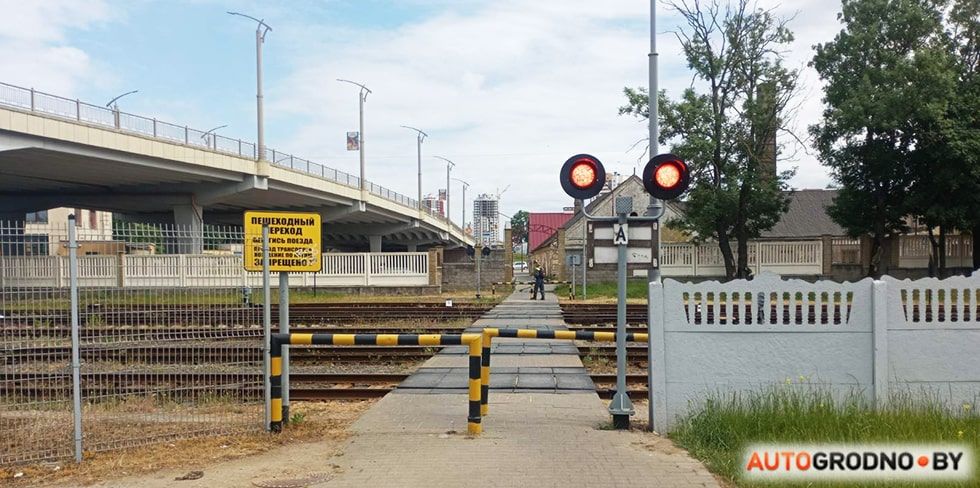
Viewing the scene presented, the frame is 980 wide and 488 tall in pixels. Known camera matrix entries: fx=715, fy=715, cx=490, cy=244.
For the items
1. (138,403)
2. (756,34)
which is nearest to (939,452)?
(138,403)

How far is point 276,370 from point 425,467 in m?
2.27

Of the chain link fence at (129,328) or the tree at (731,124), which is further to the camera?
the tree at (731,124)

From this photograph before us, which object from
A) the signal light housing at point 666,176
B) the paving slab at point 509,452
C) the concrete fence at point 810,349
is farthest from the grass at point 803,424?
the signal light housing at point 666,176

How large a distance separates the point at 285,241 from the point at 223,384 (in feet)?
5.46

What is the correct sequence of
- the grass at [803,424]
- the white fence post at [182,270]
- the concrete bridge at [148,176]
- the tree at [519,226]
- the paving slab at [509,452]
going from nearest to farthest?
the paving slab at [509,452] < the grass at [803,424] < the white fence post at [182,270] < the concrete bridge at [148,176] < the tree at [519,226]

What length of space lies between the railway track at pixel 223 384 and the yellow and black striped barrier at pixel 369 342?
41cm

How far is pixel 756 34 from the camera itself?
99.8ft

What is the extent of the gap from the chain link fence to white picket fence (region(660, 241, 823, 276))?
30283 millimetres

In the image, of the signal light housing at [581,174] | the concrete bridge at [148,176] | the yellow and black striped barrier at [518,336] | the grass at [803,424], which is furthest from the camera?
the concrete bridge at [148,176]

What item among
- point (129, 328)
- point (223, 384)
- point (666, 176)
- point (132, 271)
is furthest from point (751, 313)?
point (129, 328)

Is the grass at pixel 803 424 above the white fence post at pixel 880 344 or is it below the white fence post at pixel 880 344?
below

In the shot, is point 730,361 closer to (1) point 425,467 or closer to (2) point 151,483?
(1) point 425,467

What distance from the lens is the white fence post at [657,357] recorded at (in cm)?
723

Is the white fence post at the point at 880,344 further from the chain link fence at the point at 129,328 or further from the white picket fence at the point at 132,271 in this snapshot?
the white picket fence at the point at 132,271
